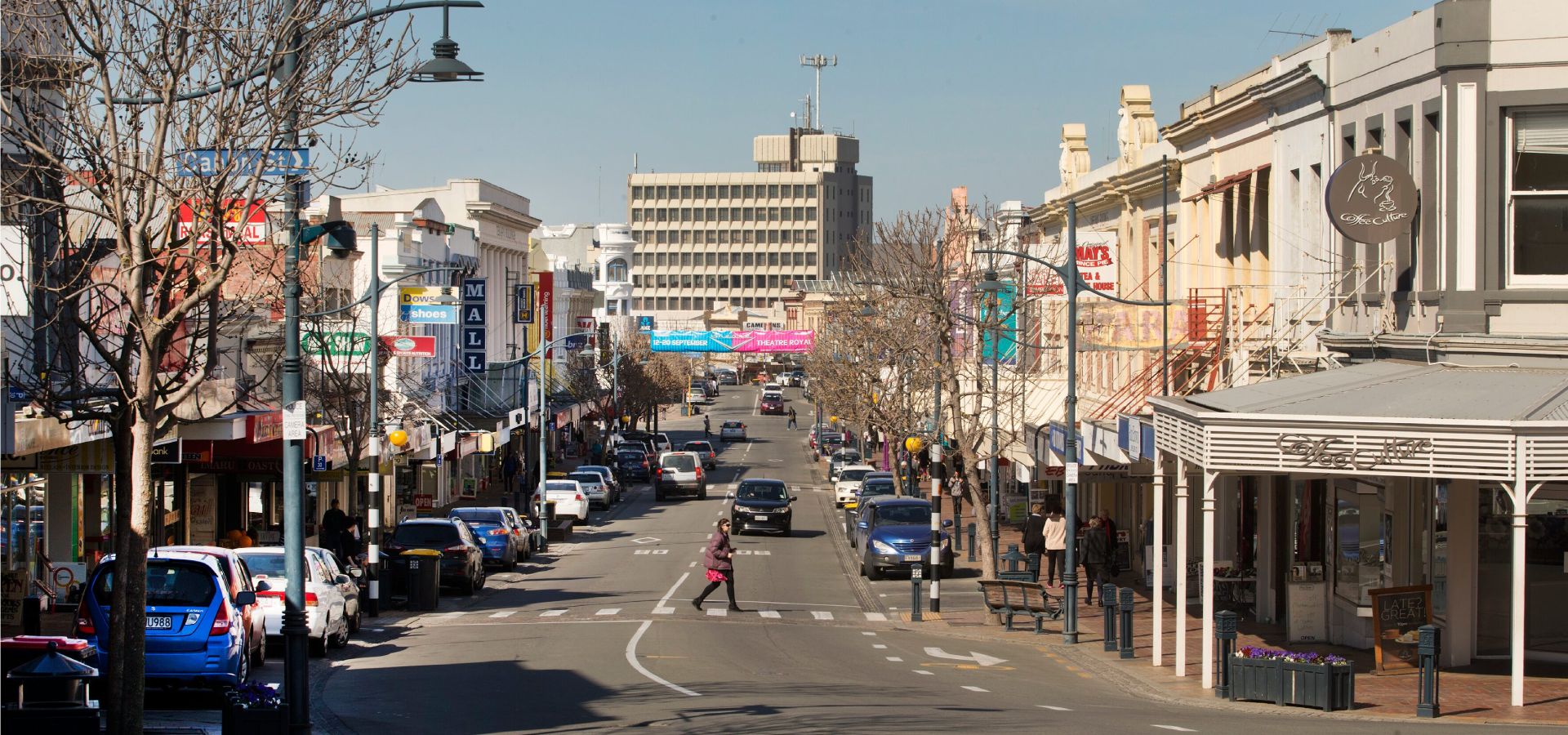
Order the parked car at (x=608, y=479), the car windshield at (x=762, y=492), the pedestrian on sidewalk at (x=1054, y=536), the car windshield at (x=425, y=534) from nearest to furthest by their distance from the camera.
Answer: the pedestrian on sidewalk at (x=1054, y=536)
the car windshield at (x=425, y=534)
the car windshield at (x=762, y=492)
the parked car at (x=608, y=479)

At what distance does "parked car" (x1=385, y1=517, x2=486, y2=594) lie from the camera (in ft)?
103

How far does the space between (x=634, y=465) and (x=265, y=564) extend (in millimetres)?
50557

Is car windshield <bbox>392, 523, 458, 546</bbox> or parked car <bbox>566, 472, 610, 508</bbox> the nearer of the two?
car windshield <bbox>392, 523, 458, 546</bbox>

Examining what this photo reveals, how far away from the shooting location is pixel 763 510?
155 feet

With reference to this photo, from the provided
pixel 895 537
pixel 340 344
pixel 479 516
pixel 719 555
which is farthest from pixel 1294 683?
pixel 340 344

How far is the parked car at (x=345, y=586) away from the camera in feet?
74.4

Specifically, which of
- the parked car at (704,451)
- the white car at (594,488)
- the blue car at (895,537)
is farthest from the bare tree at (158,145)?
the parked car at (704,451)

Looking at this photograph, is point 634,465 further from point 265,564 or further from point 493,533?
point 265,564

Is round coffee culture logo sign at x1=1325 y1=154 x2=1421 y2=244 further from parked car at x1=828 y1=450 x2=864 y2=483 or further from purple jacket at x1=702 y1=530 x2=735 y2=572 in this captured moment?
parked car at x1=828 y1=450 x2=864 y2=483

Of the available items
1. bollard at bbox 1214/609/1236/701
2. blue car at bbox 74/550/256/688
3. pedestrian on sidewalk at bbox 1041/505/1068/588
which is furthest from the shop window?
blue car at bbox 74/550/256/688

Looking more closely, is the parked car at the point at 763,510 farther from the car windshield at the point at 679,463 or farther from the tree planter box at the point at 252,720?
the tree planter box at the point at 252,720

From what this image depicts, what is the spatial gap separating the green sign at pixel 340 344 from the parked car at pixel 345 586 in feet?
38.1

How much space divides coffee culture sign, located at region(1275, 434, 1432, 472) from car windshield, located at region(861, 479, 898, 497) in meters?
32.8

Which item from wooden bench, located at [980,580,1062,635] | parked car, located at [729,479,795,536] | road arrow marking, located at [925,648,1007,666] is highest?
wooden bench, located at [980,580,1062,635]
